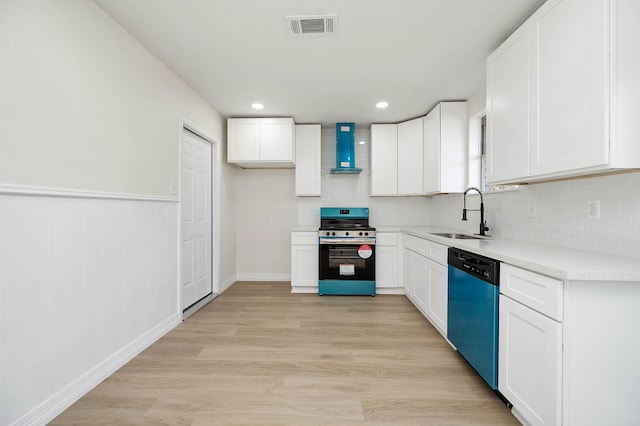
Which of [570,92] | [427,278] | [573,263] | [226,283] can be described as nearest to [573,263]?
[573,263]

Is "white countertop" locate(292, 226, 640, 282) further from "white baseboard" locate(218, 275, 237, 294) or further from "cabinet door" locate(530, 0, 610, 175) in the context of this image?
"white baseboard" locate(218, 275, 237, 294)

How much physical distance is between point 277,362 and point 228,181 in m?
2.86

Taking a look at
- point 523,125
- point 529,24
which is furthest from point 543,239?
point 529,24

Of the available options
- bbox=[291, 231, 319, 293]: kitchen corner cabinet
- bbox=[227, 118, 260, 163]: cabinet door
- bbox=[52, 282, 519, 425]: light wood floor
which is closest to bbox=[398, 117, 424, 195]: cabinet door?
bbox=[291, 231, 319, 293]: kitchen corner cabinet

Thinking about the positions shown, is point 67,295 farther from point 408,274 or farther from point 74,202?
point 408,274

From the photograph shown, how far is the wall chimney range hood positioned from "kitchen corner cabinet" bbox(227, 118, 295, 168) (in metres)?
0.68

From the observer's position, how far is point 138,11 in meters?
1.95

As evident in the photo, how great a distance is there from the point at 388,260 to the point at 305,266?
1156 millimetres

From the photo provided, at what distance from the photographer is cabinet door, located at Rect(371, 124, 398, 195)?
4.25 m

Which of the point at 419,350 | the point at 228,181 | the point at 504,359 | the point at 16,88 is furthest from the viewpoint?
the point at 228,181

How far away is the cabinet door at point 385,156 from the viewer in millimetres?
4246

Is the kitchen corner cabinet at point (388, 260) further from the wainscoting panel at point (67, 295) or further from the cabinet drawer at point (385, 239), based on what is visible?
the wainscoting panel at point (67, 295)

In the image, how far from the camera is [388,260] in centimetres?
399

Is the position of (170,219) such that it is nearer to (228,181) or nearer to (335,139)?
(228,181)
